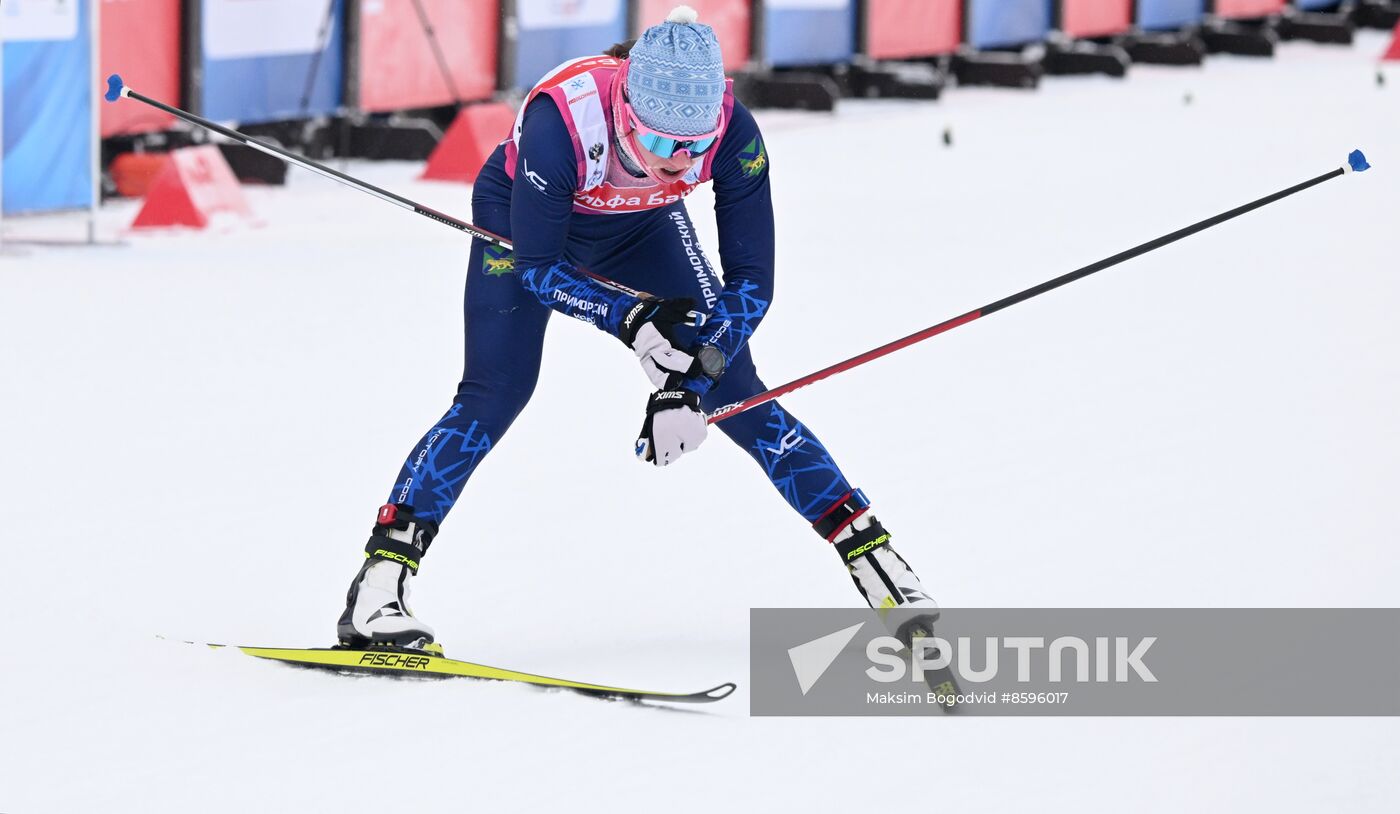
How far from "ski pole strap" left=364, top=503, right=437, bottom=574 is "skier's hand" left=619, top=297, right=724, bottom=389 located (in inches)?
20.3

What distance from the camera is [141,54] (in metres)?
9.20

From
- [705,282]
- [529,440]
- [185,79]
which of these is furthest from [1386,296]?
[185,79]

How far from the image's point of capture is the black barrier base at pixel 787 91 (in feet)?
43.2

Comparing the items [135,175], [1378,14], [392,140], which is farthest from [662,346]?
[1378,14]

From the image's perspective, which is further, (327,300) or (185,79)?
(185,79)

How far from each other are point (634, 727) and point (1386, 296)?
16.5 feet

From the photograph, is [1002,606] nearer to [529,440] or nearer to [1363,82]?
[529,440]

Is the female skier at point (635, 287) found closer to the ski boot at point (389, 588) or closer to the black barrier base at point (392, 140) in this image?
the ski boot at point (389, 588)

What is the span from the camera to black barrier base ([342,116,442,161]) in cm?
1055

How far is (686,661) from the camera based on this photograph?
3650mm

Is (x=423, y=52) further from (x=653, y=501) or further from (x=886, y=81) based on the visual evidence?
(x=653, y=501)

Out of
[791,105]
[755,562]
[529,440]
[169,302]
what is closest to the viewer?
[755,562]

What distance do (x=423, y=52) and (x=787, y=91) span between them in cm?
314

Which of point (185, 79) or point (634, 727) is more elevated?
point (185, 79)
